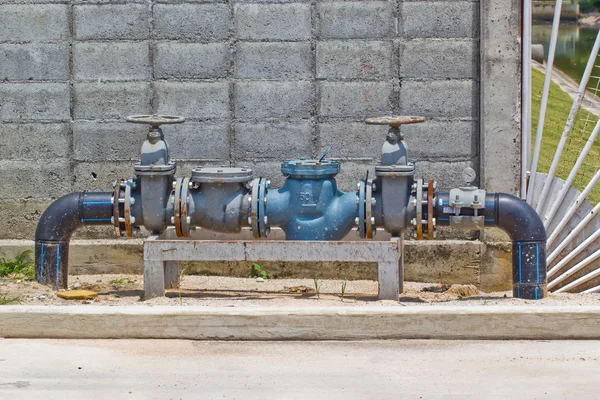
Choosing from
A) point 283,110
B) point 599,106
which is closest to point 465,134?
point 283,110

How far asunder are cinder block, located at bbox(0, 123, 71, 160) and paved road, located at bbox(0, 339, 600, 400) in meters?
2.20

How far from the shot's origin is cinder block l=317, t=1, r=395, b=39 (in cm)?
755

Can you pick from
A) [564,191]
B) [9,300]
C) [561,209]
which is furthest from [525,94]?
[9,300]

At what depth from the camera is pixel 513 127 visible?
7.51m

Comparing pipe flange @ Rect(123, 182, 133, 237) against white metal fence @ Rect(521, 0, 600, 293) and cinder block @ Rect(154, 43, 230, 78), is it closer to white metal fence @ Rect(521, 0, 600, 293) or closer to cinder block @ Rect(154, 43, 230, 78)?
cinder block @ Rect(154, 43, 230, 78)

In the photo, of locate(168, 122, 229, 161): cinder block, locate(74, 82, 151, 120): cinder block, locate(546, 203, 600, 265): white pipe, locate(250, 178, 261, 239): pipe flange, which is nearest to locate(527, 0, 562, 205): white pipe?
locate(546, 203, 600, 265): white pipe

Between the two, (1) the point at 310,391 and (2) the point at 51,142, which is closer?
(1) the point at 310,391

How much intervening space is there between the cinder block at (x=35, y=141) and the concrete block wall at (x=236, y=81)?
1cm

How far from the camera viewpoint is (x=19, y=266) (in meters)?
7.76

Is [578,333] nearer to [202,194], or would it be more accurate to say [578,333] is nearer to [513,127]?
[513,127]

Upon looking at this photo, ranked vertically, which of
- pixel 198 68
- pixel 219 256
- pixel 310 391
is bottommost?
pixel 310 391

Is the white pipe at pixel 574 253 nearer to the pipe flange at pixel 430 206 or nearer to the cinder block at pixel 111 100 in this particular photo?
the pipe flange at pixel 430 206

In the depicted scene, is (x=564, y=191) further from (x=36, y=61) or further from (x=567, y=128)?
(x=36, y=61)

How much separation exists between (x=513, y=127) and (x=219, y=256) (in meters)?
2.34
